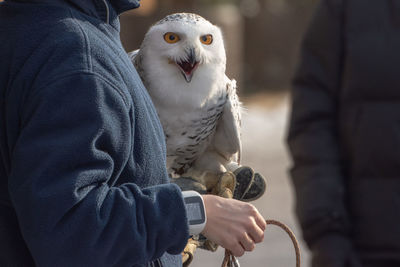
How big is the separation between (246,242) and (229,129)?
0.84 metres

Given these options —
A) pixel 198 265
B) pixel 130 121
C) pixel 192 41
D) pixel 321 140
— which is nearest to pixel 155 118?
pixel 130 121

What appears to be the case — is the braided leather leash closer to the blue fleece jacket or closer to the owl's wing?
Result: the blue fleece jacket

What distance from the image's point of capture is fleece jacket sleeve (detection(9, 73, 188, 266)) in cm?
122

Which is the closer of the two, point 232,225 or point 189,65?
point 232,225

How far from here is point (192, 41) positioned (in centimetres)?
205

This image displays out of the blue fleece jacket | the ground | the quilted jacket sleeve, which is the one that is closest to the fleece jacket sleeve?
the blue fleece jacket

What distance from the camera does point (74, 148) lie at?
123cm

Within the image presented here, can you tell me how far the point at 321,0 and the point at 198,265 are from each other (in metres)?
3.39

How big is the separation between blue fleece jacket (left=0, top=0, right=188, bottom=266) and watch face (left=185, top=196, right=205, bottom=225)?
0.05 meters

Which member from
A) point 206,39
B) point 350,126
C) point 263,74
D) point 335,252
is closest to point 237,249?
point 335,252

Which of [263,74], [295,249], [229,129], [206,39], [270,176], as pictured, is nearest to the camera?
[295,249]

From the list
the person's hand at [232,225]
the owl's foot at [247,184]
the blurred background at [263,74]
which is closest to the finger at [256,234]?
the person's hand at [232,225]

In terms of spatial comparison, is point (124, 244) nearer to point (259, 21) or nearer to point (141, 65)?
point (141, 65)

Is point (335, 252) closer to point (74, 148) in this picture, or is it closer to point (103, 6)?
point (74, 148)
